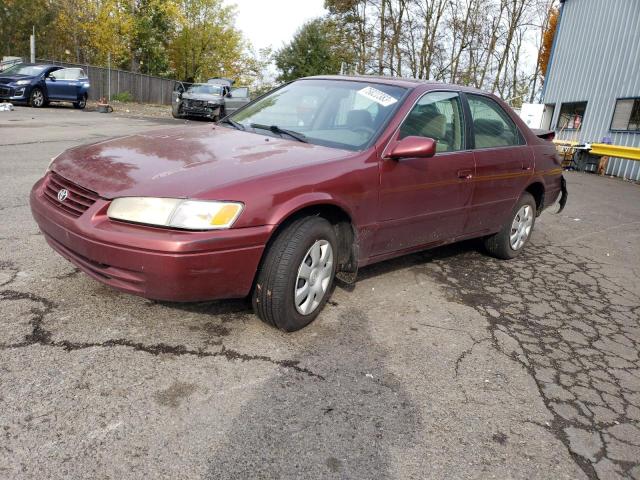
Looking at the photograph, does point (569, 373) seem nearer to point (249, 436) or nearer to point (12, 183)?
point (249, 436)

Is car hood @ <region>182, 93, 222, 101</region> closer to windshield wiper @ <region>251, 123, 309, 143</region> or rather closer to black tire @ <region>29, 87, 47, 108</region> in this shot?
black tire @ <region>29, 87, 47, 108</region>

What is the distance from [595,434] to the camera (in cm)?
252

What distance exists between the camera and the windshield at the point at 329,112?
361 cm

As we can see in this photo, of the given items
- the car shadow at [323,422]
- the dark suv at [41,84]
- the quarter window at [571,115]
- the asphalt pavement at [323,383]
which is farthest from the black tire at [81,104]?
the car shadow at [323,422]

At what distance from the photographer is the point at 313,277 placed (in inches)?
125

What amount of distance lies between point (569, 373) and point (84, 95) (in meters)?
21.5

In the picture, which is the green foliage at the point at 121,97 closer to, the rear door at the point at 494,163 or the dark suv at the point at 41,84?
the dark suv at the point at 41,84

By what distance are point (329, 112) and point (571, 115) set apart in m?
18.3

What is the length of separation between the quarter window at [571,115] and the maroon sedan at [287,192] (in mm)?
15843

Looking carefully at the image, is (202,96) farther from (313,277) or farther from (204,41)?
(204,41)

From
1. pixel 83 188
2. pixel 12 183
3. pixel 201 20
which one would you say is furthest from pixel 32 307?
pixel 201 20

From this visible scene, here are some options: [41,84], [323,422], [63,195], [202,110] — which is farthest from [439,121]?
[202,110]

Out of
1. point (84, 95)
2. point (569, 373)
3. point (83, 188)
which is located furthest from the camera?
point (84, 95)

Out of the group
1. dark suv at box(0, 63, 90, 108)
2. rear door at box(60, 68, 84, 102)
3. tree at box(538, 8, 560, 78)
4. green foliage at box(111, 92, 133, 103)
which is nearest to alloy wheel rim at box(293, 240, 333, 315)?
dark suv at box(0, 63, 90, 108)
